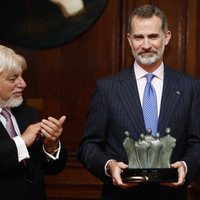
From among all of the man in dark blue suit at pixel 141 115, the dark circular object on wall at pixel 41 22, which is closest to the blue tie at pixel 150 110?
the man in dark blue suit at pixel 141 115

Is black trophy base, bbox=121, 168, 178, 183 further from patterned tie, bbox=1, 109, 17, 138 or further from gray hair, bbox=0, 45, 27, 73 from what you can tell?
gray hair, bbox=0, 45, 27, 73

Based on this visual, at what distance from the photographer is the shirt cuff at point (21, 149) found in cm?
300

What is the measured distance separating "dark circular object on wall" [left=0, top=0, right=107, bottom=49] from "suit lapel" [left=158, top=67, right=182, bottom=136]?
1485 millimetres

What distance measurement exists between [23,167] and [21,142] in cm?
17

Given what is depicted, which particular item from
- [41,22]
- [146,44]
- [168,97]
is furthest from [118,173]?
[41,22]

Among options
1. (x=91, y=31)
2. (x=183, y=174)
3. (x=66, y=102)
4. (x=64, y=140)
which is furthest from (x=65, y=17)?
(x=183, y=174)

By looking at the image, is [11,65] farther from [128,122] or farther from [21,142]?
[128,122]

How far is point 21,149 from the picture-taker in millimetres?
3006

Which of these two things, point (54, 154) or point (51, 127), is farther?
point (54, 154)

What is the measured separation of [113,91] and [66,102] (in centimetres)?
153

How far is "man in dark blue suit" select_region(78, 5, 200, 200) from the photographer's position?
119 inches

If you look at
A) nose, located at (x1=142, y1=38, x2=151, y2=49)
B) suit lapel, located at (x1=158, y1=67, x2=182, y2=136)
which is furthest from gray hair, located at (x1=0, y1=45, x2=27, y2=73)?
suit lapel, located at (x1=158, y1=67, x2=182, y2=136)

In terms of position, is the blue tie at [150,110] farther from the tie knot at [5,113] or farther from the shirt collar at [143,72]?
the tie knot at [5,113]

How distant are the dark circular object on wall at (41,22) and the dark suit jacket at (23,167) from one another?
1389 millimetres
